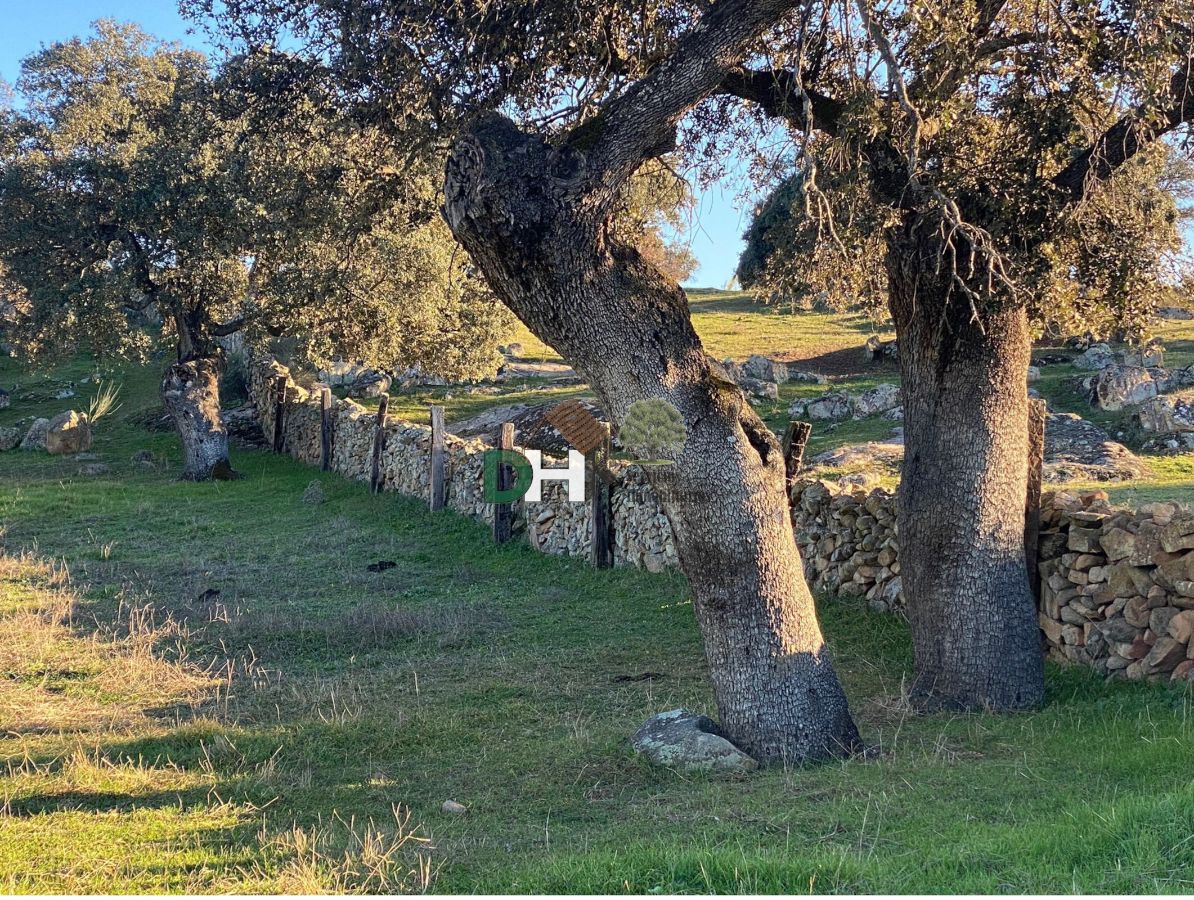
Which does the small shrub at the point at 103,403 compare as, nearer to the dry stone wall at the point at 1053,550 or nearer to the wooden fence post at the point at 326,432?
the wooden fence post at the point at 326,432

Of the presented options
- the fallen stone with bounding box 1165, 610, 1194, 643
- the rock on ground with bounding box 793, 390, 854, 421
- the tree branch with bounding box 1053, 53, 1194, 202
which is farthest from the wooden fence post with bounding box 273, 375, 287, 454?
the fallen stone with bounding box 1165, 610, 1194, 643

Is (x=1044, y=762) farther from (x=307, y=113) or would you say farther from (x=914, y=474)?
(x=307, y=113)

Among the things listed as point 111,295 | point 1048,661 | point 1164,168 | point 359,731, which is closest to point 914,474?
point 1048,661

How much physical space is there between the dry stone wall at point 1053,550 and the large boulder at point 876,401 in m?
8.68

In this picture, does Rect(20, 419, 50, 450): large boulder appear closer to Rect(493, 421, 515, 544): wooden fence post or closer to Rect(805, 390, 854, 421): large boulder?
Rect(493, 421, 515, 544): wooden fence post

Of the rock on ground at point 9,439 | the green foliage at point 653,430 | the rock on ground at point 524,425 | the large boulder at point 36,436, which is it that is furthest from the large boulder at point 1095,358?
the rock on ground at point 9,439

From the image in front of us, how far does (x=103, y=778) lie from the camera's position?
604 cm

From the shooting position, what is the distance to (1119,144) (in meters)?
7.47

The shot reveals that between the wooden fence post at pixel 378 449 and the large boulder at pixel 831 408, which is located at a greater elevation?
the large boulder at pixel 831 408

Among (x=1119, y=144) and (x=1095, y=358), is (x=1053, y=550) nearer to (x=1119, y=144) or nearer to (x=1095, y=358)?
(x=1119, y=144)

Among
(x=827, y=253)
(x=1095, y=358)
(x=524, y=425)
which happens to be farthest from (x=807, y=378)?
(x=827, y=253)

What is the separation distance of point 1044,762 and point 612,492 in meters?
7.67

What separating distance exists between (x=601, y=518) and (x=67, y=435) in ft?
60.9

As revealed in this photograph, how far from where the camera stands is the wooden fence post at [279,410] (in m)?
26.8
